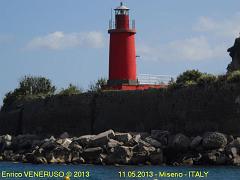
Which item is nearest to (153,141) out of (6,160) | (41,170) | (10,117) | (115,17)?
(41,170)

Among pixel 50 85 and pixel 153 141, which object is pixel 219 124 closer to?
pixel 153 141

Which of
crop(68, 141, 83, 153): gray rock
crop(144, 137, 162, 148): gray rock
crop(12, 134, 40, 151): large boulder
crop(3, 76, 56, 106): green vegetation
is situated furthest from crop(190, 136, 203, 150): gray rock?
crop(3, 76, 56, 106): green vegetation

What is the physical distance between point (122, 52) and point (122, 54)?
12 centimetres

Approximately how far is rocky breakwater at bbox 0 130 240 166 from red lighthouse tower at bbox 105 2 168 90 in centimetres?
1003

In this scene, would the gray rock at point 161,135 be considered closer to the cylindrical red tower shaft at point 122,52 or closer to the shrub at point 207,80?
the shrub at point 207,80

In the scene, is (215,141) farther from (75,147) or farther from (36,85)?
(36,85)

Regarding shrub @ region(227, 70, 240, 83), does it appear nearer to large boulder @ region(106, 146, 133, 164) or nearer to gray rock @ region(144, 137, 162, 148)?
gray rock @ region(144, 137, 162, 148)

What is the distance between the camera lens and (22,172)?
3794 centimetres

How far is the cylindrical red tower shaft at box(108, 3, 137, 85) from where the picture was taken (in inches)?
2152

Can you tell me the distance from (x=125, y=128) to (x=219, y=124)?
7.18 m

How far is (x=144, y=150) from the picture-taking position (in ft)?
137

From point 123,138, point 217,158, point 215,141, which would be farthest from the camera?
point 123,138

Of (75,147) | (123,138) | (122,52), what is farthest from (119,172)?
(122,52)

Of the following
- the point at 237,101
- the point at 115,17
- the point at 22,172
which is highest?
the point at 115,17
